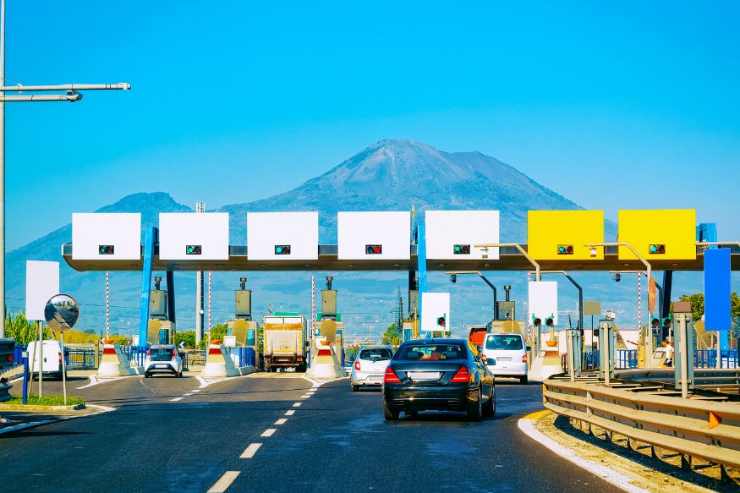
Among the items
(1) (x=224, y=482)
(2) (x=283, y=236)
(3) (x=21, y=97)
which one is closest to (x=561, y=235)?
(2) (x=283, y=236)

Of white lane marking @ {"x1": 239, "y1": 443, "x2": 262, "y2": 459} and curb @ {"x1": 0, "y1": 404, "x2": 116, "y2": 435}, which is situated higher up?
white lane marking @ {"x1": 239, "y1": 443, "x2": 262, "y2": 459}

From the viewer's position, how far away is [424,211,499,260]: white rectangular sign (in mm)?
66250

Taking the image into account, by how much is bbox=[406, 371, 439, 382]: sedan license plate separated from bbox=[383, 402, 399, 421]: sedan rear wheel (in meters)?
0.69

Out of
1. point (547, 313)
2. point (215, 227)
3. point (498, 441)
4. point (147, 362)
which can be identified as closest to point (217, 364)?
point (147, 362)

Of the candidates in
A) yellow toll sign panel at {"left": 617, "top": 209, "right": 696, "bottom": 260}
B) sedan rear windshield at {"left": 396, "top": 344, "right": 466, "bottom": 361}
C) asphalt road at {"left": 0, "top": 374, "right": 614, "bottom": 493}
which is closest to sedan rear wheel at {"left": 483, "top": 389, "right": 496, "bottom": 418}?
asphalt road at {"left": 0, "top": 374, "right": 614, "bottom": 493}

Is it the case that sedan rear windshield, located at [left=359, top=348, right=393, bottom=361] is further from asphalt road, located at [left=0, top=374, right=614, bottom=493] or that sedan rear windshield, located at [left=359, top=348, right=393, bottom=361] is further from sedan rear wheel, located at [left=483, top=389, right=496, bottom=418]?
Answer: sedan rear wheel, located at [left=483, top=389, right=496, bottom=418]

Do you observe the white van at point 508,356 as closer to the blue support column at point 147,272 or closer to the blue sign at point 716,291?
the blue sign at point 716,291

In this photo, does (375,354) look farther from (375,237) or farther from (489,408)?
(375,237)

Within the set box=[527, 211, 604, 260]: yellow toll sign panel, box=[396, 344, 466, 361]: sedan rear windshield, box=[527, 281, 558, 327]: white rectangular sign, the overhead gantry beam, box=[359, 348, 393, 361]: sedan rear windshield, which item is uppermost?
box=[527, 211, 604, 260]: yellow toll sign panel

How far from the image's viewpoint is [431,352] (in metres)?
22.8

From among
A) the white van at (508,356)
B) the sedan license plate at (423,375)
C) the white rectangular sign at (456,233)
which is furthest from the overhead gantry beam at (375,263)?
the sedan license plate at (423,375)

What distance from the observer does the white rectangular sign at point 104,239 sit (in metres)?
67.2

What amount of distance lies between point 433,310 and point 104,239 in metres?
19.2

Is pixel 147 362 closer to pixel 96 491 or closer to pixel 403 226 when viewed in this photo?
pixel 403 226
